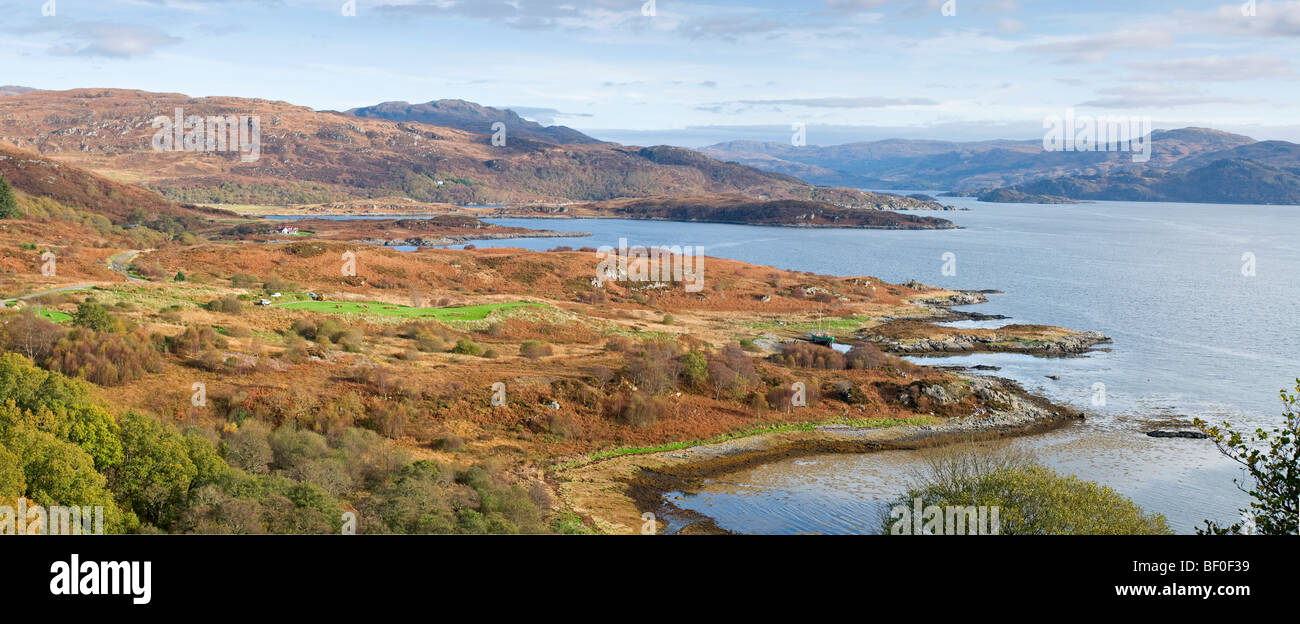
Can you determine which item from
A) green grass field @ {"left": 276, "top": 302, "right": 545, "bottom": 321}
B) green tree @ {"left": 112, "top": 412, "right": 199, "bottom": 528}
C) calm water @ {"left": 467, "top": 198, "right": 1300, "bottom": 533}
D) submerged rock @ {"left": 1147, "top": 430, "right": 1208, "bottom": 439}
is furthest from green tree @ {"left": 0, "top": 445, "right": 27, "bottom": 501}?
submerged rock @ {"left": 1147, "top": 430, "right": 1208, "bottom": 439}

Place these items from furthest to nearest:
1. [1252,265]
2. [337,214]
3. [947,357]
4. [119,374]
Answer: [337,214] → [1252,265] → [947,357] → [119,374]

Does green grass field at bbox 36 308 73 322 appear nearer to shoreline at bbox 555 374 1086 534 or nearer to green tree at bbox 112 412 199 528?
green tree at bbox 112 412 199 528

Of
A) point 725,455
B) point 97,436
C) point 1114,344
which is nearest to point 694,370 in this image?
point 725,455

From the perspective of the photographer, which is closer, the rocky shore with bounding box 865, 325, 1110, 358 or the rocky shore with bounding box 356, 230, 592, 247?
the rocky shore with bounding box 865, 325, 1110, 358

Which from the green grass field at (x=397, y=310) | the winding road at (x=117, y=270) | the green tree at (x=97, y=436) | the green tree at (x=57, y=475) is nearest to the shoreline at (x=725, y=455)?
the green tree at (x=97, y=436)

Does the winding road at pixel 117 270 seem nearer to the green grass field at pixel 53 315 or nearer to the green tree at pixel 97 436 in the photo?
the green grass field at pixel 53 315
